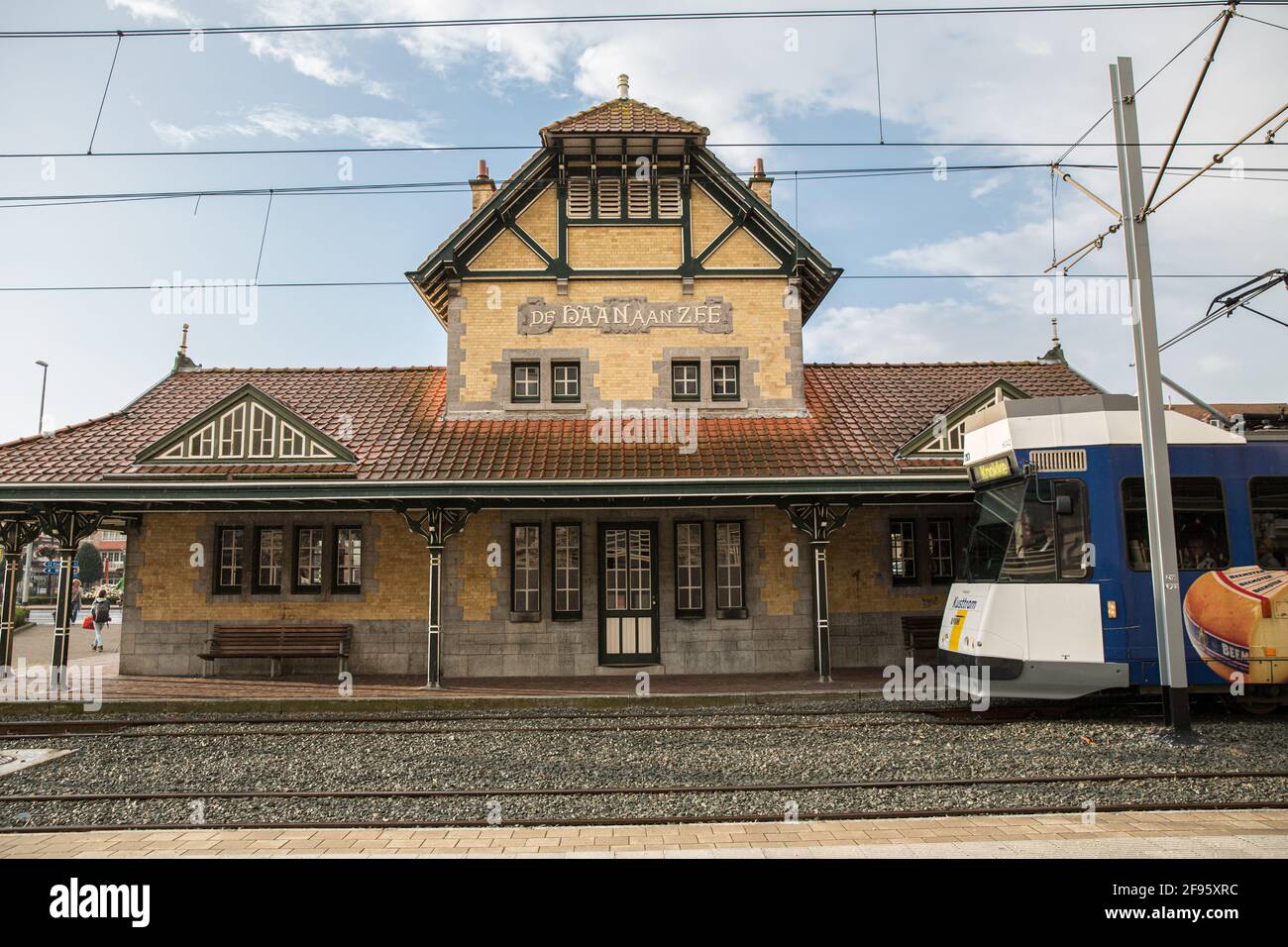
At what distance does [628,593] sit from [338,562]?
17.7 ft

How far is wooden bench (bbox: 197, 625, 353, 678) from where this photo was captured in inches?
550

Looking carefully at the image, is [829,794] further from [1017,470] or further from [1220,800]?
[1017,470]

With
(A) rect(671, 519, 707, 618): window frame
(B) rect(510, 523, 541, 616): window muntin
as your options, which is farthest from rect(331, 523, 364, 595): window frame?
(A) rect(671, 519, 707, 618): window frame

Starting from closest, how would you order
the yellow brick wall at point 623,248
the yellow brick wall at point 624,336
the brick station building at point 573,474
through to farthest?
the brick station building at point 573,474, the yellow brick wall at point 624,336, the yellow brick wall at point 623,248

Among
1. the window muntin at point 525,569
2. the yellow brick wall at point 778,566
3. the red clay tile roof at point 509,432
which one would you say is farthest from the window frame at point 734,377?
the window muntin at point 525,569

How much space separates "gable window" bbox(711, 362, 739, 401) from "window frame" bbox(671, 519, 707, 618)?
2608 mm

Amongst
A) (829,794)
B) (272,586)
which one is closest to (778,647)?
(829,794)

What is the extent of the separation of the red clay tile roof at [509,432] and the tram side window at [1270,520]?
4.87 meters

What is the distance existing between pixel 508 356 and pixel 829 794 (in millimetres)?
10638

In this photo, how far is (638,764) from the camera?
8.20 meters

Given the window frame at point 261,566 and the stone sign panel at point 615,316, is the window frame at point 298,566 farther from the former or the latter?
the stone sign panel at point 615,316

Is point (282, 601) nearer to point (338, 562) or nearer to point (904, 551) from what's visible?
point (338, 562)

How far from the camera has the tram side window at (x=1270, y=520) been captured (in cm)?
954

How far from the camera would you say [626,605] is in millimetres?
14477
